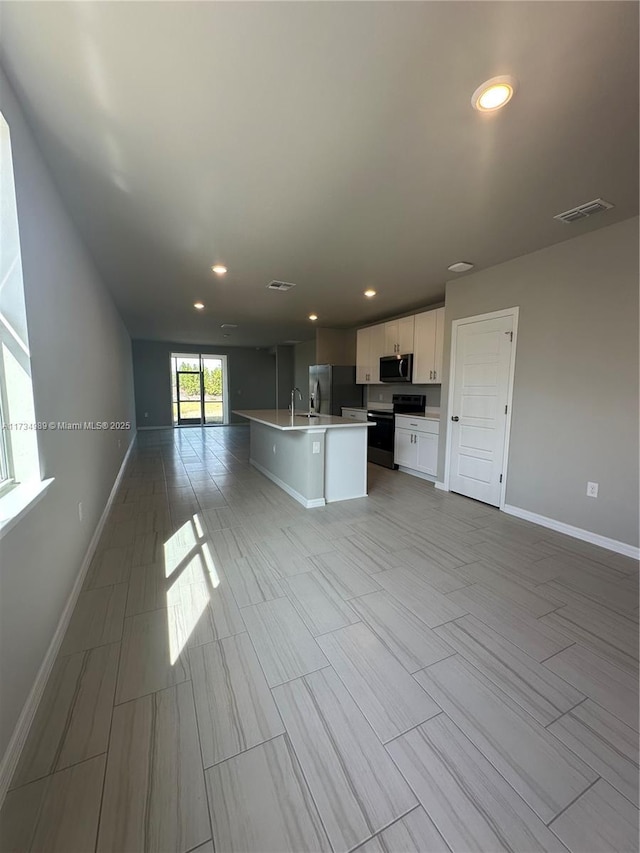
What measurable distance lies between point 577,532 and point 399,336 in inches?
137

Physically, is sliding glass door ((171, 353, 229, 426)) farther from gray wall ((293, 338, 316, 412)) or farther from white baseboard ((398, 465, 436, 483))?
white baseboard ((398, 465, 436, 483))

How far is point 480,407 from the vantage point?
3824 millimetres

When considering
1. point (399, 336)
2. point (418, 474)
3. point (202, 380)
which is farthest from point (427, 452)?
point (202, 380)

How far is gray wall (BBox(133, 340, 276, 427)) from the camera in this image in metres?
9.64

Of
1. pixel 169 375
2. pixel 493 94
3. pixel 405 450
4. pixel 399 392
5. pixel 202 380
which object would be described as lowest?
→ pixel 405 450

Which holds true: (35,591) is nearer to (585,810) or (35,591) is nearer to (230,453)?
(585,810)

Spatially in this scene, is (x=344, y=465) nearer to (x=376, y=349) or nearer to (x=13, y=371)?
(x=376, y=349)

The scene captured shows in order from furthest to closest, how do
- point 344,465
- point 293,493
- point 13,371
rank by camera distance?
point 293,493, point 344,465, point 13,371

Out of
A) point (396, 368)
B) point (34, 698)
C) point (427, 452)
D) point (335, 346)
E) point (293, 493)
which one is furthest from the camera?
point (335, 346)

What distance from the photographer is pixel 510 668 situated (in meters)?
1.61

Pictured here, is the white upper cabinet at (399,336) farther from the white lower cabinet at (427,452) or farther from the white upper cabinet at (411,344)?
the white lower cabinet at (427,452)

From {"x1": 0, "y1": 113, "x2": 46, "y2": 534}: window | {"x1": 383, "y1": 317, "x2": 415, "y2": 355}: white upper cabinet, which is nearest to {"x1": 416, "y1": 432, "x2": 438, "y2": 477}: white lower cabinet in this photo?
{"x1": 383, "y1": 317, "x2": 415, "y2": 355}: white upper cabinet

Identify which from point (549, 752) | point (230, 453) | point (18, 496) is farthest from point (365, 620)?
point (230, 453)

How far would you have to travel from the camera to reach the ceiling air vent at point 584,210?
Answer: 2.34 meters
